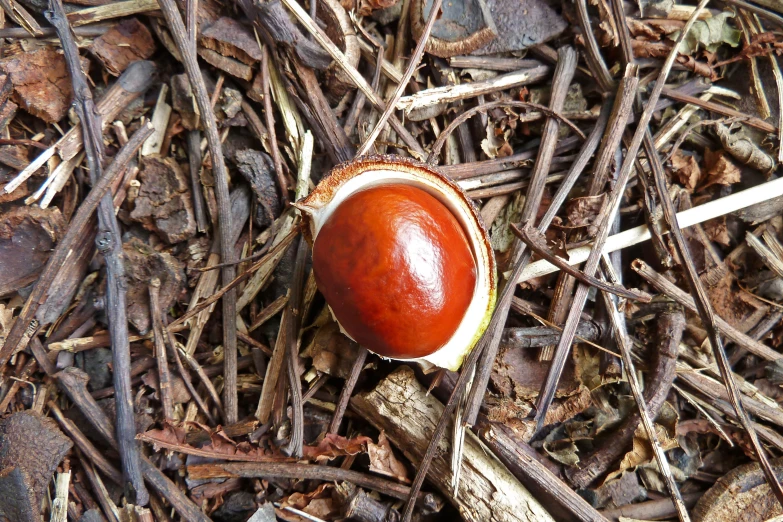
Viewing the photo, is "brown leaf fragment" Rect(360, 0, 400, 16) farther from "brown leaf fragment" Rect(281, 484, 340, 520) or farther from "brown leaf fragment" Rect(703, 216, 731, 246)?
"brown leaf fragment" Rect(281, 484, 340, 520)

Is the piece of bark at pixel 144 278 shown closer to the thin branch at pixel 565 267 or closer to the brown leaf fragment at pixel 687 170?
the thin branch at pixel 565 267

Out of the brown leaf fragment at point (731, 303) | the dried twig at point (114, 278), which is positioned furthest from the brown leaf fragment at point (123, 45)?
the brown leaf fragment at point (731, 303)

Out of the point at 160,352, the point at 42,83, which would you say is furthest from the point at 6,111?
the point at 160,352

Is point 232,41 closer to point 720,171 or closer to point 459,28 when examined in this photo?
Answer: point 459,28

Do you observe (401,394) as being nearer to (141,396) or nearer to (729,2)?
(141,396)

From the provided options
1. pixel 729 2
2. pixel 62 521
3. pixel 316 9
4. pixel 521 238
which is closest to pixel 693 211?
pixel 521 238
